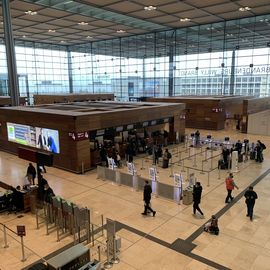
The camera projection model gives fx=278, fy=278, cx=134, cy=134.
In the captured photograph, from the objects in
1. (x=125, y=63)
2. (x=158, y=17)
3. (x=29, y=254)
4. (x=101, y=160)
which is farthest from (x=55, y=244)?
(x=125, y=63)

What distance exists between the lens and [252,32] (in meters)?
33.7

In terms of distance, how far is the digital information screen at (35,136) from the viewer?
1672 centimetres

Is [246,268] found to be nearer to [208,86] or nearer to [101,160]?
[101,160]

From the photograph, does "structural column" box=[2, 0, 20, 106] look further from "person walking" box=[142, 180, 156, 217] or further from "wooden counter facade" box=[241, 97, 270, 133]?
"wooden counter facade" box=[241, 97, 270, 133]

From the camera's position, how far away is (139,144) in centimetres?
2055

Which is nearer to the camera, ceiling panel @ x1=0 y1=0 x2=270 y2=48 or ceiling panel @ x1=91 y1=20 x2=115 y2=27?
ceiling panel @ x1=0 y1=0 x2=270 y2=48

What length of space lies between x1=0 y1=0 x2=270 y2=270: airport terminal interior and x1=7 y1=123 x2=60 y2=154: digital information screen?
0.11 m

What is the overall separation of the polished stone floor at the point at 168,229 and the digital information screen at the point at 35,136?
2912 mm

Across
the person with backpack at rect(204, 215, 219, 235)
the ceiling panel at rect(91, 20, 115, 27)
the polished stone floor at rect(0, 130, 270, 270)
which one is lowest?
the polished stone floor at rect(0, 130, 270, 270)

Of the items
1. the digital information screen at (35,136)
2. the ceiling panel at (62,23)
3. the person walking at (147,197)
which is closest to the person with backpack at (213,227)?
the person walking at (147,197)

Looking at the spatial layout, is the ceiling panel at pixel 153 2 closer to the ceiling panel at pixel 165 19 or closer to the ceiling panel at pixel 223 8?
the ceiling panel at pixel 223 8

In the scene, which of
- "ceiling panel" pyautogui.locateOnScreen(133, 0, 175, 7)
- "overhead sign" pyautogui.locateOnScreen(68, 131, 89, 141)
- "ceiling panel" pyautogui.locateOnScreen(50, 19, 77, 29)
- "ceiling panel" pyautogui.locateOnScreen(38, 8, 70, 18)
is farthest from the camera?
"ceiling panel" pyautogui.locateOnScreen(50, 19, 77, 29)

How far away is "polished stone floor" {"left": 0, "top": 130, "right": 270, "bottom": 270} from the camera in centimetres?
745

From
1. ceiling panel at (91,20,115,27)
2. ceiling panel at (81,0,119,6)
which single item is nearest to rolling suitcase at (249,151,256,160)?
ceiling panel at (81,0,119,6)
